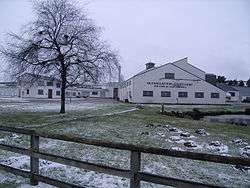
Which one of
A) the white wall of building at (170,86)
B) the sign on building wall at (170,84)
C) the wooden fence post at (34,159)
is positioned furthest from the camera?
the sign on building wall at (170,84)

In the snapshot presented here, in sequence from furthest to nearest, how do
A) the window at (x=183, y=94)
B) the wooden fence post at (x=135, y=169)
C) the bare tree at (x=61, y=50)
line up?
1. the window at (x=183, y=94)
2. the bare tree at (x=61, y=50)
3. the wooden fence post at (x=135, y=169)

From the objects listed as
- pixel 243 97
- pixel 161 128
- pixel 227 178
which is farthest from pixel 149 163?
pixel 243 97

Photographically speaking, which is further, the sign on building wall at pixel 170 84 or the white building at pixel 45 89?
the sign on building wall at pixel 170 84

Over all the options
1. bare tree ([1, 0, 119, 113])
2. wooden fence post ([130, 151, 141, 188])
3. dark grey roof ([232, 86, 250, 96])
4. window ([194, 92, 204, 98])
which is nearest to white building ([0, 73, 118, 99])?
bare tree ([1, 0, 119, 113])

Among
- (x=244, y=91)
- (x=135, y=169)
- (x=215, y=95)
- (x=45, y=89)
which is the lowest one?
(x=135, y=169)

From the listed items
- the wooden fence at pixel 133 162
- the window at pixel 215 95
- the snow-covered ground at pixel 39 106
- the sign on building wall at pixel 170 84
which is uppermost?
the sign on building wall at pixel 170 84

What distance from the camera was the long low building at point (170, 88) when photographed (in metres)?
65.2

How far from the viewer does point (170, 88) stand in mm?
66375

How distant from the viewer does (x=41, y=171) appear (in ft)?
28.6

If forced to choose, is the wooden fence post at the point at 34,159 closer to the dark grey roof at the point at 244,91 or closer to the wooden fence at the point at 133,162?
the wooden fence at the point at 133,162

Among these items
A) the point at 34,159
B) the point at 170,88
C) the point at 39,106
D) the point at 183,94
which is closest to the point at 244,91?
the point at 183,94

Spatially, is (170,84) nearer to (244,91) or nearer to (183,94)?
(183,94)

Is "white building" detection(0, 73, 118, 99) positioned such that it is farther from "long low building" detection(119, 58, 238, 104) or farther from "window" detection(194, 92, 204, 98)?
"window" detection(194, 92, 204, 98)

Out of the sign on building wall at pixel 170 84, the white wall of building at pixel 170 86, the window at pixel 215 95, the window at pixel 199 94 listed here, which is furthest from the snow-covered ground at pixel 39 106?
the window at pixel 215 95
